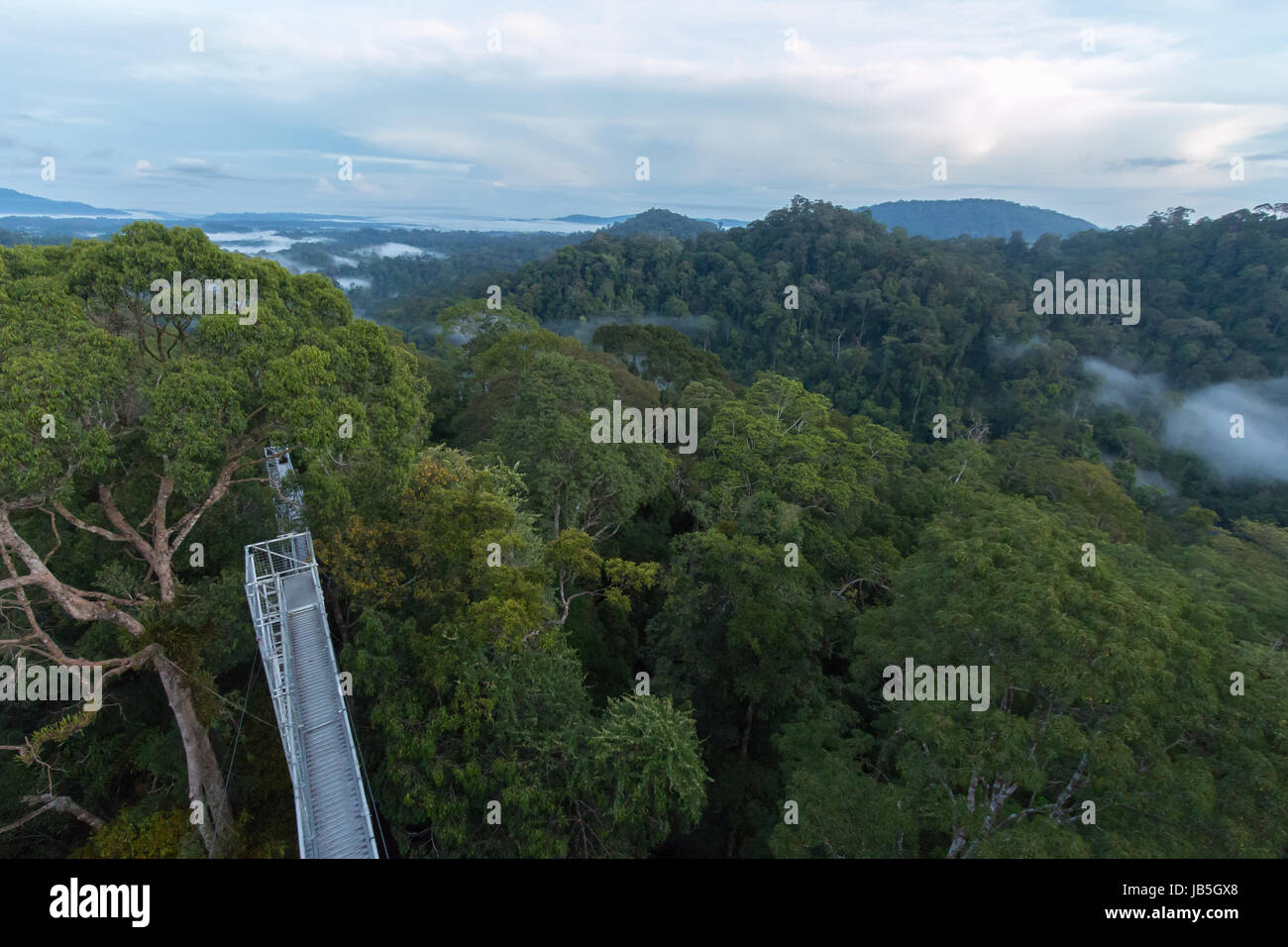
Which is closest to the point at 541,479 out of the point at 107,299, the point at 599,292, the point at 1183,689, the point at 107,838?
the point at 107,299

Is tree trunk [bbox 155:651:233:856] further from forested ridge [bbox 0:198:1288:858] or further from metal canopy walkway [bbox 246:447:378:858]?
metal canopy walkway [bbox 246:447:378:858]

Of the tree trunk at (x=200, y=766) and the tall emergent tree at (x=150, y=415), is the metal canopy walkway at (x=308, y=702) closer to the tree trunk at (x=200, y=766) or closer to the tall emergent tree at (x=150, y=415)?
the tall emergent tree at (x=150, y=415)

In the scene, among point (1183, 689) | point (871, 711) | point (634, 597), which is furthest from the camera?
point (634, 597)

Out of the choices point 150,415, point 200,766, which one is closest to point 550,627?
point 200,766

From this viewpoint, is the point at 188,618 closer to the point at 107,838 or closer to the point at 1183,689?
the point at 107,838

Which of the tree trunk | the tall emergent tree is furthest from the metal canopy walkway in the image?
the tree trunk
